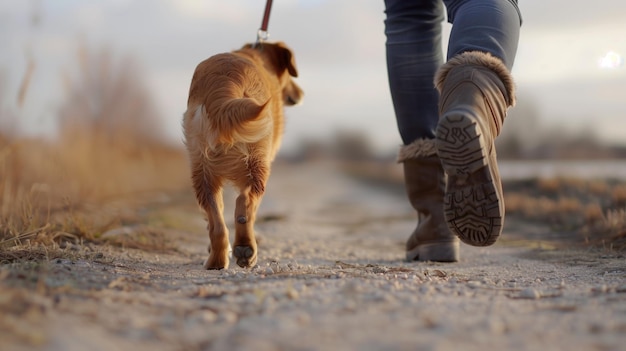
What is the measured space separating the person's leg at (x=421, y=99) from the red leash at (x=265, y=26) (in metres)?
0.87

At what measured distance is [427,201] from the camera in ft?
10.2

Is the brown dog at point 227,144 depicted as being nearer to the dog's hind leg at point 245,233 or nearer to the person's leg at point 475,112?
the dog's hind leg at point 245,233

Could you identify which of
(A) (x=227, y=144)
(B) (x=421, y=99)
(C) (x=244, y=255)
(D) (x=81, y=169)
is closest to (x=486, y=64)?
(B) (x=421, y=99)

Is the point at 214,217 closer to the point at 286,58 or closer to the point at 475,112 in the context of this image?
the point at 475,112

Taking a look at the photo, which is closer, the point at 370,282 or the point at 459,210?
the point at 370,282

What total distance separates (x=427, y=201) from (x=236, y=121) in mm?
1111

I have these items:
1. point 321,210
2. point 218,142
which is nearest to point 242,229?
point 218,142

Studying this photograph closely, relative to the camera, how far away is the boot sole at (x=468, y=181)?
1.95m

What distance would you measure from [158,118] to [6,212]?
40.3 ft

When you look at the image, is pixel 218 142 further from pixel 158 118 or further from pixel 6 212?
pixel 158 118

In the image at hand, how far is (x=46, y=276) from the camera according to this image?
1.70 m

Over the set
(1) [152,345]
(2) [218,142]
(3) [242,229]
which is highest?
(2) [218,142]

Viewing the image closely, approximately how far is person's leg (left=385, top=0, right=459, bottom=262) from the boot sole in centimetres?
90

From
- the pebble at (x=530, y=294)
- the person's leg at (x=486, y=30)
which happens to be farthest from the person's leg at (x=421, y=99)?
the pebble at (x=530, y=294)
